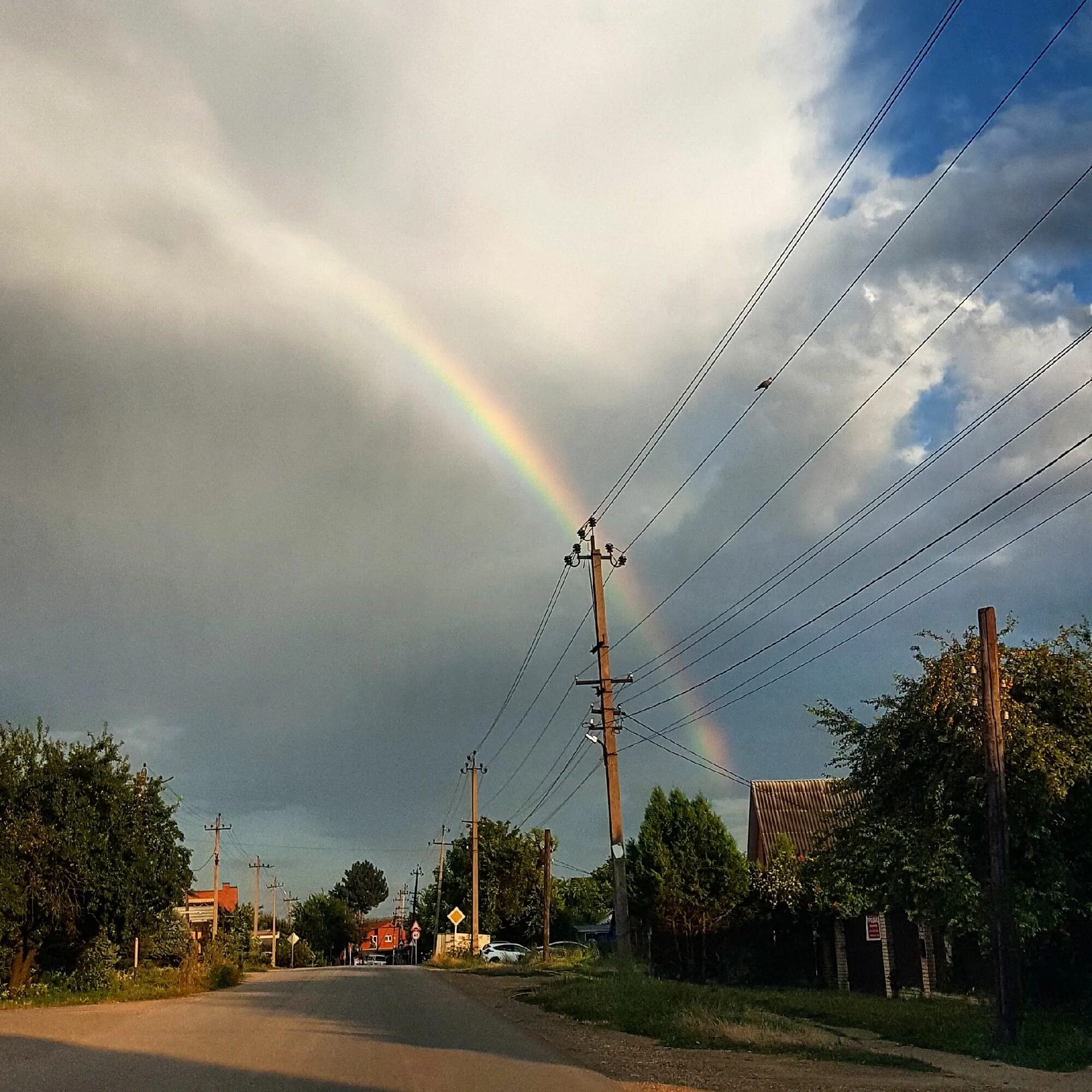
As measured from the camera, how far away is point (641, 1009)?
67.5ft

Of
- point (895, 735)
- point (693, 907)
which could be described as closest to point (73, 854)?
point (693, 907)

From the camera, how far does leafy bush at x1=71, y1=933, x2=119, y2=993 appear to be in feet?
105

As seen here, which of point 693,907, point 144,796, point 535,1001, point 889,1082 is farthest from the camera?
point 693,907

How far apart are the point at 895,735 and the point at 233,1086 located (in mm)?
12571

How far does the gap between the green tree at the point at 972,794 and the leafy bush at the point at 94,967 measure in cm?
2222

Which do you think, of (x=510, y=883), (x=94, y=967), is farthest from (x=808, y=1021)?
(x=510, y=883)

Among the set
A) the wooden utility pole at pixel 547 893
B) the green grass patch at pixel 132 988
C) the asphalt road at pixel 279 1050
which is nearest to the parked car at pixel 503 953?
the wooden utility pole at pixel 547 893

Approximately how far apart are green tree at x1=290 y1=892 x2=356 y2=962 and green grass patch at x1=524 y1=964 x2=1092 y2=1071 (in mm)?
126275

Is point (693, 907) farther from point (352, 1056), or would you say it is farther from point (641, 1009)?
point (352, 1056)

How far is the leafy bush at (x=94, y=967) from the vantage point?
32062 millimetres

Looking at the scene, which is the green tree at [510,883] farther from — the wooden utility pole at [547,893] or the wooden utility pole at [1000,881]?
the wooden utility pole at [1000,881]

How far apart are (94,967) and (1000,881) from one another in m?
26.4

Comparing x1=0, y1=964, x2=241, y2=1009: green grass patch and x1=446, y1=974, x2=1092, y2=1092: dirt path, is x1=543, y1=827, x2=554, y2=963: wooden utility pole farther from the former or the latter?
x1=446, y1=974, x2=1092, y2=1092: dirt path

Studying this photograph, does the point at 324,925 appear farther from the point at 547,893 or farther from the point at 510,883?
the point at 547,893
